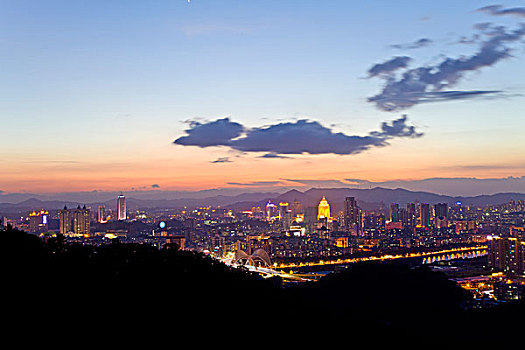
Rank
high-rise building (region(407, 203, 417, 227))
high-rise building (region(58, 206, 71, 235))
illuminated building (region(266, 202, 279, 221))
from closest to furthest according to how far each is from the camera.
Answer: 1. high-rise building (region(58, 206, 71, 235))
2. high-rise building (region(407, 203, 417, 227))
3. illuminated building (region(266, 202, 279, 221))

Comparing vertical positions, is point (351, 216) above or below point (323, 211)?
below

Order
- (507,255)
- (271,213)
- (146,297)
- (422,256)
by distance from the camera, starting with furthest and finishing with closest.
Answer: (271,213) < (422,256) < (507,255) < (146,297)

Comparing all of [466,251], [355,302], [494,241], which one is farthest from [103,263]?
[466,251]

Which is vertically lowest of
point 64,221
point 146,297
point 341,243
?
point 341,243

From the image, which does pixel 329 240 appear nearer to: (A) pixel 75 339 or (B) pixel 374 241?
(B) pixel 374 241

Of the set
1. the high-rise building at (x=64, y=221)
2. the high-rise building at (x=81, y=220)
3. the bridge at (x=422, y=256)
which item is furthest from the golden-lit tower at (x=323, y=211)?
the high-rise building at (x=64, y=221)

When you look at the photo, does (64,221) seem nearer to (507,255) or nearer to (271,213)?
(271,213)

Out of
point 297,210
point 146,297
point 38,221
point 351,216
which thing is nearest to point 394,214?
point 351,216

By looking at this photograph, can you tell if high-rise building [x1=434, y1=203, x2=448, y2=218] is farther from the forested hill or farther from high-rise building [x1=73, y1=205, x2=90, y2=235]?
the forested hill

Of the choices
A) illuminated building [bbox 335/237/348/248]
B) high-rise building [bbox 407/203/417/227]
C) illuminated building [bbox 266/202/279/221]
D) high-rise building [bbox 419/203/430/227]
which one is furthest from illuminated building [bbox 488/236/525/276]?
illuminated building [bbox 266/202/279/221]
